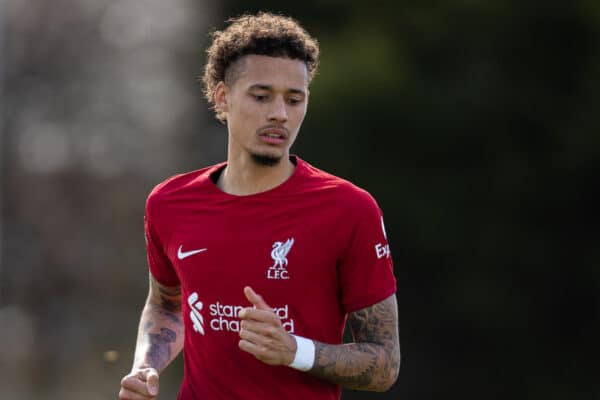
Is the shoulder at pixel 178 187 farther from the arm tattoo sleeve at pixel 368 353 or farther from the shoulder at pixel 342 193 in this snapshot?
the arm tattoo sleeve at pixel 368 353

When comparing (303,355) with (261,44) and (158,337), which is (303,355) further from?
(261,44)

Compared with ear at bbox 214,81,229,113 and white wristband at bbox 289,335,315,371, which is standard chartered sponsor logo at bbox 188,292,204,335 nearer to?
white wristband at bbox 289,335,315,371

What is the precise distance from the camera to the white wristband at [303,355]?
331 cm

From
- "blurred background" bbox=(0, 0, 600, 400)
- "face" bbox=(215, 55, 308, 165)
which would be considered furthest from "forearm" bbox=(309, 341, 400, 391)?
"blurred background" bbox=(0, 0, 600, 400)

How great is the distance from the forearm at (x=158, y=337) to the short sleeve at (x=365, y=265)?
92 cm

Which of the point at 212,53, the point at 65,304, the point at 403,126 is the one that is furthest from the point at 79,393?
the point at 212,53

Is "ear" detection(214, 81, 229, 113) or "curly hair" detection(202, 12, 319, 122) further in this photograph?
"ear" detection(214, 81, 229, 113)

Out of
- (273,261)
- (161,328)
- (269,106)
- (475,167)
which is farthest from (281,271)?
(475,167)

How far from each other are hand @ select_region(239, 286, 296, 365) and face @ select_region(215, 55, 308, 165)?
72cm

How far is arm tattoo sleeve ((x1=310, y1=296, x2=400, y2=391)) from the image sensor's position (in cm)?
343

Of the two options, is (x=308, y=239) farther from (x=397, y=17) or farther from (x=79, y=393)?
(x=79, y=393)

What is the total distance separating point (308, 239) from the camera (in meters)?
3.53

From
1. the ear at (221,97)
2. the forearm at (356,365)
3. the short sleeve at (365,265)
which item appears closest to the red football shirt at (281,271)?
the short sleeve at (365,265)

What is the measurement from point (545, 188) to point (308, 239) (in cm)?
799
